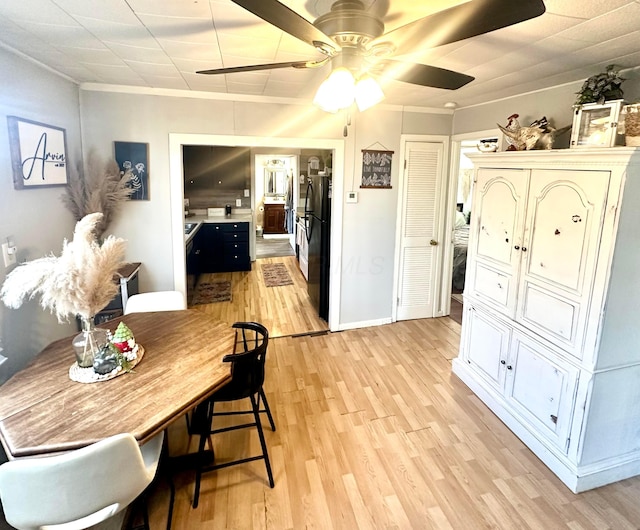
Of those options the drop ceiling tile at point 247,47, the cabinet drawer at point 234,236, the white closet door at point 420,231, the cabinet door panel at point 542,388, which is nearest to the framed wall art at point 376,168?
the white closet door at point 420,231

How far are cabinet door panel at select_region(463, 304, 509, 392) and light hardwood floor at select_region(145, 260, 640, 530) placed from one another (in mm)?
243

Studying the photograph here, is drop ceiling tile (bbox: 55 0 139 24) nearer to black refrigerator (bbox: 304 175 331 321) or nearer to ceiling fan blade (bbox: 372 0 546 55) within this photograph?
ceiling fan blade (bbox: 372 0 546 55)

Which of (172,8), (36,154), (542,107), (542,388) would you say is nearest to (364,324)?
(542,388)

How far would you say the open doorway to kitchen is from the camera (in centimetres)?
375

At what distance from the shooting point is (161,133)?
131 inches

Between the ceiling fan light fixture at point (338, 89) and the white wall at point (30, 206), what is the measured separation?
1782mm

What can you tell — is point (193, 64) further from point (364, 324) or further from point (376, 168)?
point (364, 324)

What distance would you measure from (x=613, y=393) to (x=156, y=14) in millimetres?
3047

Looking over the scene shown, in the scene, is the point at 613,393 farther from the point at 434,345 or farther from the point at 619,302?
the point at 434,345

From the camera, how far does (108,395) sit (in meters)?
1.63

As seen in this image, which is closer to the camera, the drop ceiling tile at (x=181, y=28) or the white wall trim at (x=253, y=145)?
the drop ceiling tile at (x=181, y=28)

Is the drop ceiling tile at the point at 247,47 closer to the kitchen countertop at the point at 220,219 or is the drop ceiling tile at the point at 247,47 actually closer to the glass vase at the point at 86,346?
the glass vase at the point at 86,346

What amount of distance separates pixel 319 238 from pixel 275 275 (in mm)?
2113

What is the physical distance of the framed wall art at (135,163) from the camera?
3256mm
